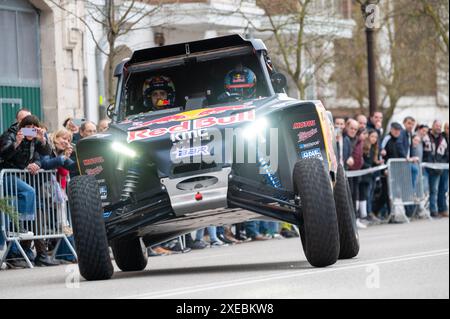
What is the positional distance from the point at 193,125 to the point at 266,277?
5.99 ft

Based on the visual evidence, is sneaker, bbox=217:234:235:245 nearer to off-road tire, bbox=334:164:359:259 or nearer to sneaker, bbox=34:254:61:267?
sneaker, bbox=34:254:61:267

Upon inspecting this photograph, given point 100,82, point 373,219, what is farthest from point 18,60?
point 373,219

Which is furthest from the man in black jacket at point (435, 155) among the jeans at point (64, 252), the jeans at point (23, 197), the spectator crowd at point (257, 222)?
the jeans at point (23, 197)

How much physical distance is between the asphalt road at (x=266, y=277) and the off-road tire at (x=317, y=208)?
22 centimetres

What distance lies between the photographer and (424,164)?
27.2 metres

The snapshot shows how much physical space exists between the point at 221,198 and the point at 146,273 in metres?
2.05

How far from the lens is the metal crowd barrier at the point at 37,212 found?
1688 centimetres

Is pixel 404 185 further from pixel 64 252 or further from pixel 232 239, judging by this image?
pixel 64 252

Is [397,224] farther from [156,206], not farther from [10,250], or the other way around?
[156,206]

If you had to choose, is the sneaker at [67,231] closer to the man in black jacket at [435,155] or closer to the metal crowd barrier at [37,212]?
the metal crowd barrier at [37,212]

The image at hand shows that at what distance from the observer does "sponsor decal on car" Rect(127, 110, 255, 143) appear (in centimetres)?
1330

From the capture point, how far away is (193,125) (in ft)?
43.8

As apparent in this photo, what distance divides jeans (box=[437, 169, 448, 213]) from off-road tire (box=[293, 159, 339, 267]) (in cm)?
1511
